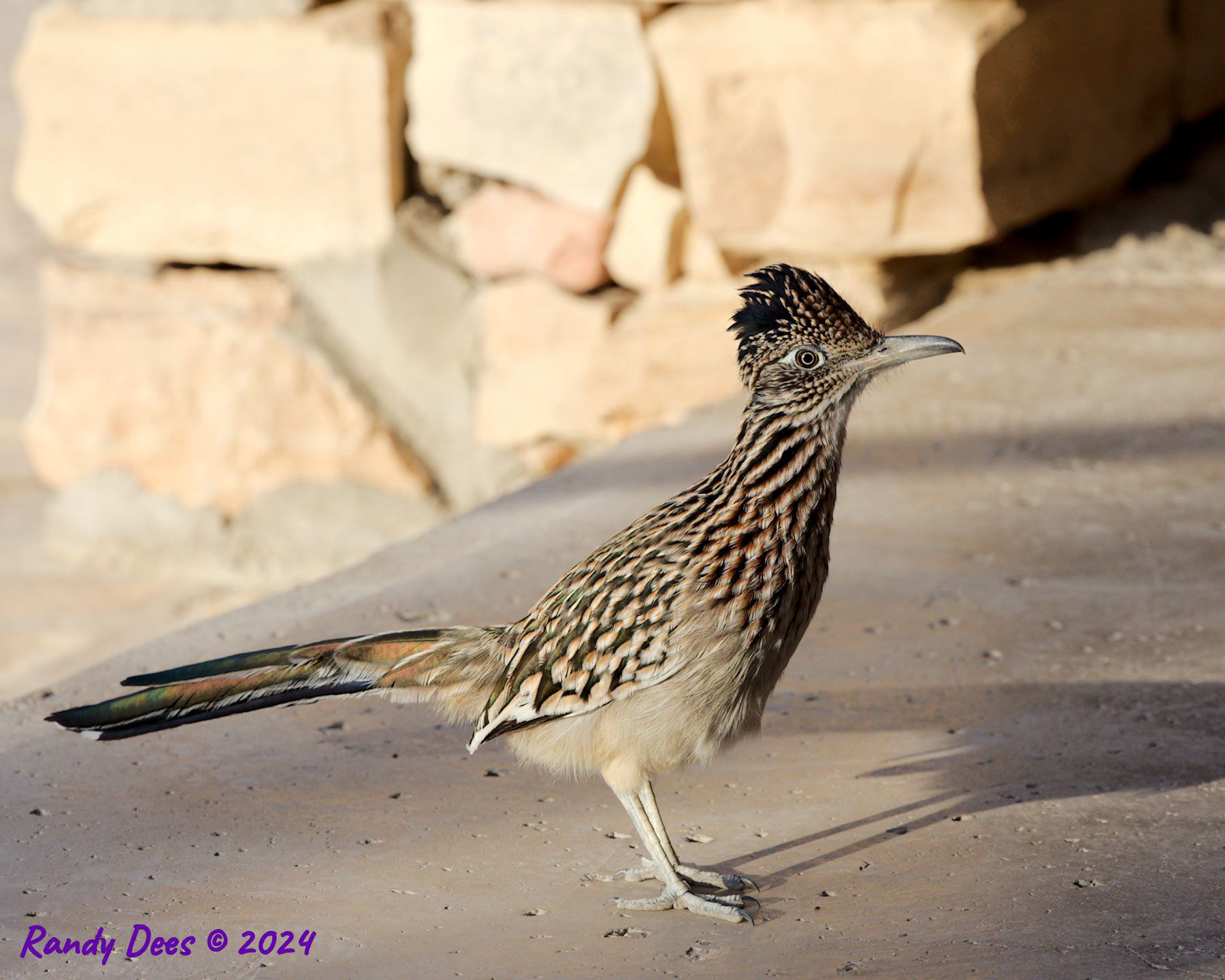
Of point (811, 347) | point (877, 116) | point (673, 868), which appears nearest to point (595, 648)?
point (673, 868)

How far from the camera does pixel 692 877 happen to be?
8.91 ft

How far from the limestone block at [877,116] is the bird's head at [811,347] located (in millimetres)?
3198

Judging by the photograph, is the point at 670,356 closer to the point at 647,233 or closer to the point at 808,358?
the point at 647,233

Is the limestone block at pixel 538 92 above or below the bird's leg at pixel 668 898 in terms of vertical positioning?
above

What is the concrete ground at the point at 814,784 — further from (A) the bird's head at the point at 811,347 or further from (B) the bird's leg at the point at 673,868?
(A) the bird's head at the point at 811,347

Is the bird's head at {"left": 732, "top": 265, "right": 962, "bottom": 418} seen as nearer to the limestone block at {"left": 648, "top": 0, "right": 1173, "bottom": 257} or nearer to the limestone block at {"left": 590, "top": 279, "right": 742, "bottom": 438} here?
the limestone block at {"left": 648, "top": 0, "right": 1173, "bottom": 257}

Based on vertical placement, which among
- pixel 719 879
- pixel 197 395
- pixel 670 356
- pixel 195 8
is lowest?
pixel 670 356

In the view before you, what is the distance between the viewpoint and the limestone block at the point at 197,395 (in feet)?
21.7

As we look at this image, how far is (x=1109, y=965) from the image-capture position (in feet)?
7.68

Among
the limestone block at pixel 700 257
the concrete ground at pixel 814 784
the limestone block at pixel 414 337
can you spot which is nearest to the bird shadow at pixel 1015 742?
the concrete ground at pixel 814 784

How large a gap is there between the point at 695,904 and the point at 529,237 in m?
4.28

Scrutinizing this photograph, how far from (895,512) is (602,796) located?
68.3 inches

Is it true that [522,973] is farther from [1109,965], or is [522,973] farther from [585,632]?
[1109,965]

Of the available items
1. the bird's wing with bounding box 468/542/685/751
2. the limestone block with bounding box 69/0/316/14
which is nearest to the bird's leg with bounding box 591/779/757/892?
the bird's wing with bounding box 468/542/685/751
